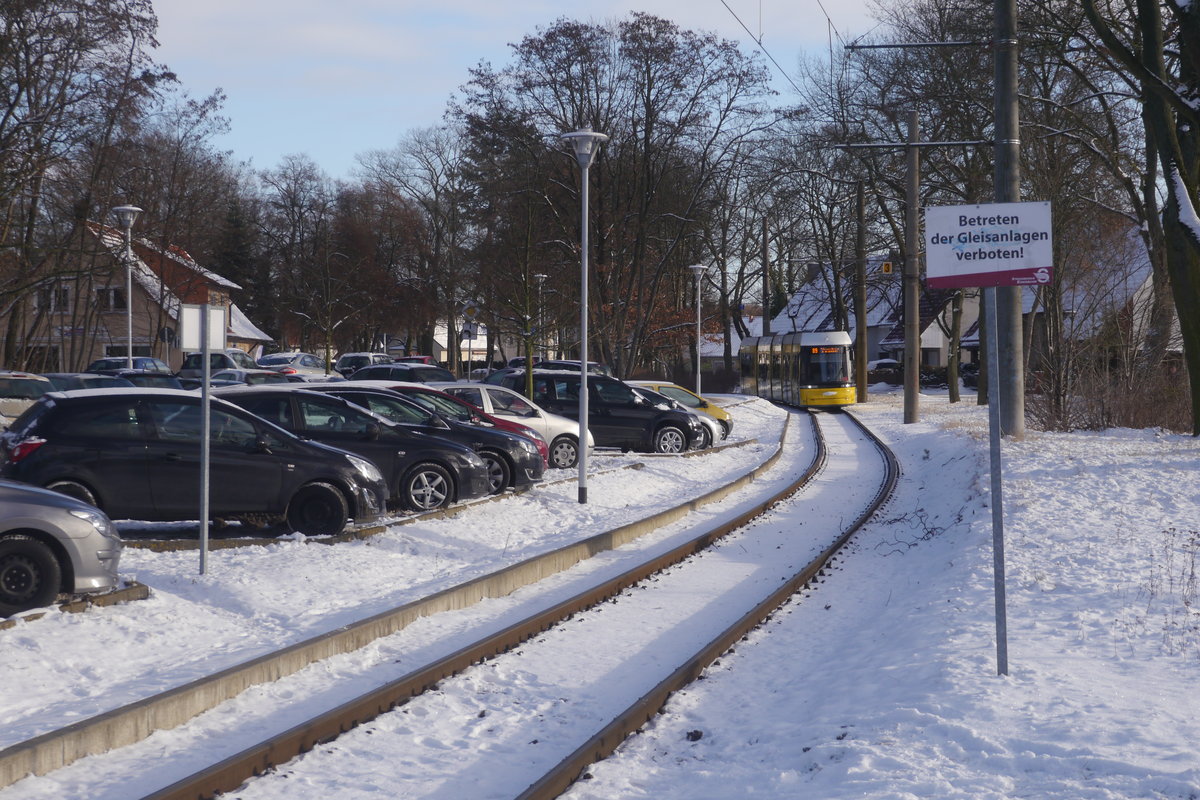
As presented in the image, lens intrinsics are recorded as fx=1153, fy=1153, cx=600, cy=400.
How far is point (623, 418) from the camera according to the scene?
23688 mm

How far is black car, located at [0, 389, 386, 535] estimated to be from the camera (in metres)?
11.1

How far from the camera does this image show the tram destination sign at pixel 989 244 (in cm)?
643

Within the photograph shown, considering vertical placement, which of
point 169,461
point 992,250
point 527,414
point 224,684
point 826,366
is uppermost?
point 826,366

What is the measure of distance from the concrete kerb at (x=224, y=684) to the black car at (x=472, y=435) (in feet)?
14.6

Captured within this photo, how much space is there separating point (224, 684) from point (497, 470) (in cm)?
929

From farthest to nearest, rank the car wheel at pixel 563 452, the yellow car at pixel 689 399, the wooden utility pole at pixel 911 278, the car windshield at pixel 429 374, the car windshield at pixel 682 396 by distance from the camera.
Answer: the car windshield at pixel 429 374 < the wooden utility pole at pixel 911 278 < the car windshield at pixel 682 396 < the yellow car at pixel 689 399 < the car wheel at pixel 563 452

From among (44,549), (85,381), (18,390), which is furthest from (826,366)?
(44,549)

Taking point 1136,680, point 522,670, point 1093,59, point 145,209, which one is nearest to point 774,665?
point 522,670

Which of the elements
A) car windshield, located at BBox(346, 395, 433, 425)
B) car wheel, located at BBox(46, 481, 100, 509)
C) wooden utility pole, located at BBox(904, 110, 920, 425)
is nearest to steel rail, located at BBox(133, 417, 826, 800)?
car wheel, located at BBox(46, 481, 100, 509)

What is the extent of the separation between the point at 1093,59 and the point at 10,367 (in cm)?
3435

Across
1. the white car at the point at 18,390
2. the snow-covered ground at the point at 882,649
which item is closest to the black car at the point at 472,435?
the snow-covered ground at the point at 882,649

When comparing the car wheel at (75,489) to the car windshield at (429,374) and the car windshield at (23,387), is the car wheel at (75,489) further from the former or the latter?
the car windshield at (429,374)

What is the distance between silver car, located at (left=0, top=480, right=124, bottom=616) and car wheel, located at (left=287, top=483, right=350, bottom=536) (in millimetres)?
3503

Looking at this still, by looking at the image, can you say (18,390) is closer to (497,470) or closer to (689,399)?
(497,470)
